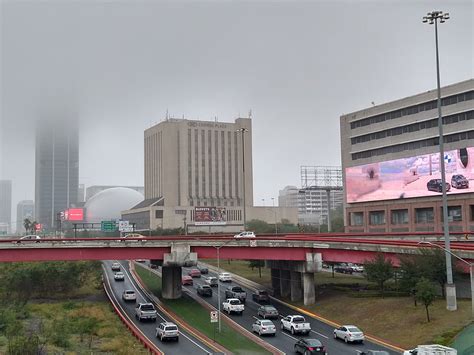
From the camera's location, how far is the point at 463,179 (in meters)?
104

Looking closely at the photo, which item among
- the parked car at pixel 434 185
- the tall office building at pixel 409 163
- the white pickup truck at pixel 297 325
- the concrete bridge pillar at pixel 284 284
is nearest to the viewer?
the white pickup truck at pixel 297 325

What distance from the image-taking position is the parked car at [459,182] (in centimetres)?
10348

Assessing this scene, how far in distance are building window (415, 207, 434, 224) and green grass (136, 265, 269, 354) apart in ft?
185

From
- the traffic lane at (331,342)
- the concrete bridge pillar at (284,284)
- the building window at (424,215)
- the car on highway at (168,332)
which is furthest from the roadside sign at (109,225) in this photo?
the car on highway at (168,332)

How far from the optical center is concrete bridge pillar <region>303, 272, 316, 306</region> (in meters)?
66.1

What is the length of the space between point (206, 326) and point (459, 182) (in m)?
66.6

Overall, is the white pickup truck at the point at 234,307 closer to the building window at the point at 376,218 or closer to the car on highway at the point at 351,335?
the car on highway at the point at 351,335

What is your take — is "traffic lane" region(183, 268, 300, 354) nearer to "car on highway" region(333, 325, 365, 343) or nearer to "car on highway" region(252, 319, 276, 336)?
"car on highway" region(252, 319, 276, 336)

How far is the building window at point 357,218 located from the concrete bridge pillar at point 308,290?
67.7 meters

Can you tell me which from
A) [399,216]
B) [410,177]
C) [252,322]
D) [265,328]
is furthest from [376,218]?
[265,328]

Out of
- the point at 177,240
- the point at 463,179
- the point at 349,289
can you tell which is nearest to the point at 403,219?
the point at 463,179

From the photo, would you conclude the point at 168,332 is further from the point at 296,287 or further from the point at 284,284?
the point at 284,284

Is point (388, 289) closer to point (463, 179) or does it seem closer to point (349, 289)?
point (349, 289)

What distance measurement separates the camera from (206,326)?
188 ft
